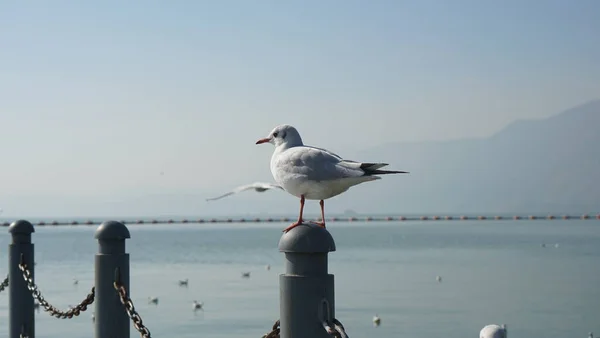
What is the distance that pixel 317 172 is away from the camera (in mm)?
5738

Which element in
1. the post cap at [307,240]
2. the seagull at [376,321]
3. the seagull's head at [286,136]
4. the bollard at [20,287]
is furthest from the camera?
the seagull at [376,321]

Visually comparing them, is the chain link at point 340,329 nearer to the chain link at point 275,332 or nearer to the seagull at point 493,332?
the chain link at point 275,332

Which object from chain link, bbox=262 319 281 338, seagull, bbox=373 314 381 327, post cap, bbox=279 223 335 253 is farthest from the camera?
seagull, bbox=373 314 381 327

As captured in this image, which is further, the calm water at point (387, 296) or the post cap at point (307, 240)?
the calm water at point (387, 296)

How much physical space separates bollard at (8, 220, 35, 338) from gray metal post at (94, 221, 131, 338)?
7.03ft

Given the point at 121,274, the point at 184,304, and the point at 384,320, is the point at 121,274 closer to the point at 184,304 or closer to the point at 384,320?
the point at 384,320

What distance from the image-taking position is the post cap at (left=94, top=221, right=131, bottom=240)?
5.59 m

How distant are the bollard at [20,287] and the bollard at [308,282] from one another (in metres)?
4.44

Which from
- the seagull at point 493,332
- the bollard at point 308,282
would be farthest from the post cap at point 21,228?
the seagull at point 493,332

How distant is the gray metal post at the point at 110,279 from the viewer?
5.58m

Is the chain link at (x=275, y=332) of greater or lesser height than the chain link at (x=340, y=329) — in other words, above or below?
below

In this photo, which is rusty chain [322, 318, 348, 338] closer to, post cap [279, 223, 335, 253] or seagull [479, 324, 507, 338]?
post cap [279, 223, 335, 253]

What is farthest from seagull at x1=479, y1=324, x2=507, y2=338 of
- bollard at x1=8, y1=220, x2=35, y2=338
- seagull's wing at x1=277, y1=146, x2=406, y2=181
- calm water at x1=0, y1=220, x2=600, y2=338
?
calm water at x1=0, y1=220, x2=600, y2=338

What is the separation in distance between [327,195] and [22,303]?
3.17 meters
